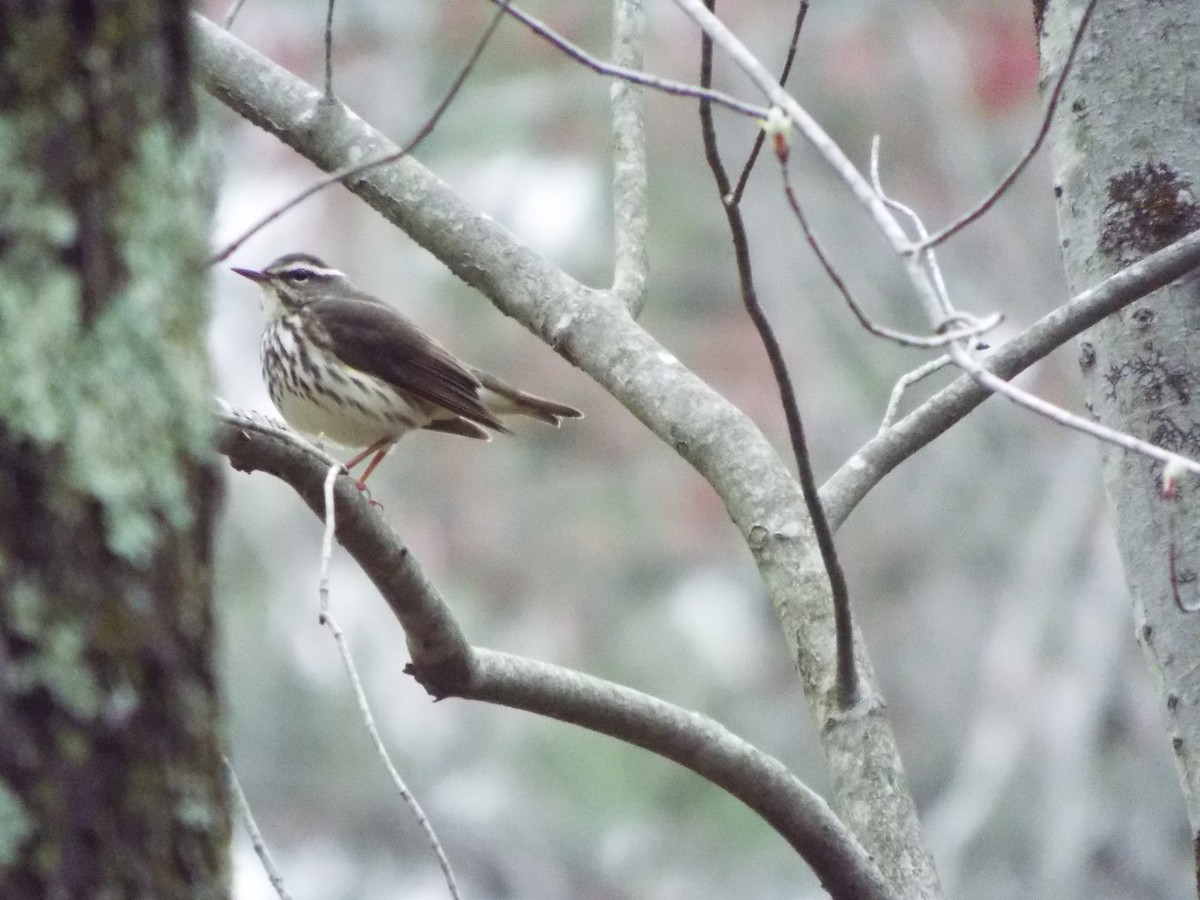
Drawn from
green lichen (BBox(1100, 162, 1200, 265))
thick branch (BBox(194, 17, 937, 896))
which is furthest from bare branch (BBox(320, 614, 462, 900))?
green lichen (BBox(1100, 162, 1200, 265))

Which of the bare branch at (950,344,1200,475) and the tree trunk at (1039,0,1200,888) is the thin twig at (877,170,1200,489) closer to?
the bare branch at (950,344,1200,475)

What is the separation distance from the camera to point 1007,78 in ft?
37.4

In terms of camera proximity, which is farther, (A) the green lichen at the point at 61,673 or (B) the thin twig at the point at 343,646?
(B) the thin twig at the point at 343,646

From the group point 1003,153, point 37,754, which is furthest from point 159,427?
point 1003,153

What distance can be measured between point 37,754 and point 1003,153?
11.8 m

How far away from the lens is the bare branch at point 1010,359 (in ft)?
9.04

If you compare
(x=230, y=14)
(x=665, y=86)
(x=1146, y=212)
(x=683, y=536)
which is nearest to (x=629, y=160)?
(x=230, y=14)

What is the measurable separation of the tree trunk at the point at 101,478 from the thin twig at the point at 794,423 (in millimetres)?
1190

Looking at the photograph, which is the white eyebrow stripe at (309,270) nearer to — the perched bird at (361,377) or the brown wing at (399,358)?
the perched bird at (361,377)

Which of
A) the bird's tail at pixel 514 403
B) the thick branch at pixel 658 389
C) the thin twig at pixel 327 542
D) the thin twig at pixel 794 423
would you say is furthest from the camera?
the bird's tail at pixel 514 403

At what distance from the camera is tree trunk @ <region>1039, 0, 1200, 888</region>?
2.99 m

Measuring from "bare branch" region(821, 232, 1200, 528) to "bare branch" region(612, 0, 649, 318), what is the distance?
739 millimetres

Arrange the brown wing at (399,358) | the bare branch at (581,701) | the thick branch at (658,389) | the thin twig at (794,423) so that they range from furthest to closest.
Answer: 1. the brown wing at (399,358)
2. the thick branch at (658,389)
3. the bare branch at (581,701)
4. the thin twig at (794,423)

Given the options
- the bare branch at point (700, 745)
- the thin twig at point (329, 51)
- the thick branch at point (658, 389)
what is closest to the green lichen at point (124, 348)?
the bare branch at point (700, 745)
